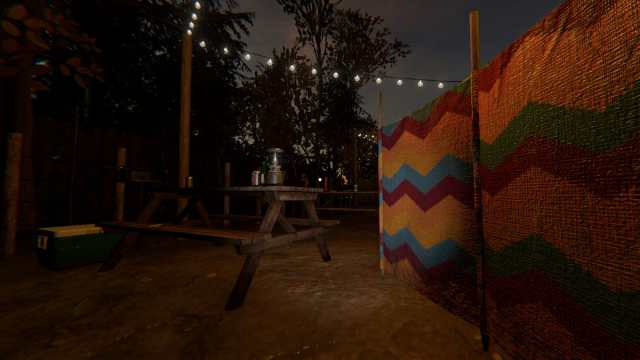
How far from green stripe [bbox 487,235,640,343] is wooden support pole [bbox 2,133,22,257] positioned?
573 cm

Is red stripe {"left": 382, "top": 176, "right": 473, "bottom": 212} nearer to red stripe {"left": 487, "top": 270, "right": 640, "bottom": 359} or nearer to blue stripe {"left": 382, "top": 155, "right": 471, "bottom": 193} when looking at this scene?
blue stripe {"left": 382, "top": 155, "right": 471, "bottom": 193}

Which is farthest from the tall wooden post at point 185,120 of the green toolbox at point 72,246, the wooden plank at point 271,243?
the wooden plank at point 271,243

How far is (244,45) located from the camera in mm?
11102

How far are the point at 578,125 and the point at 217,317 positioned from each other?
7.60 ft

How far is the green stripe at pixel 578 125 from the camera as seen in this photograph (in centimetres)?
97

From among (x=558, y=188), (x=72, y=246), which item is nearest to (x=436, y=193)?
(x=558, y=188)

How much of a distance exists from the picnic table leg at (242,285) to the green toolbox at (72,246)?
90.2 inches

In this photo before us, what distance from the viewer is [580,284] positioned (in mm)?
1132

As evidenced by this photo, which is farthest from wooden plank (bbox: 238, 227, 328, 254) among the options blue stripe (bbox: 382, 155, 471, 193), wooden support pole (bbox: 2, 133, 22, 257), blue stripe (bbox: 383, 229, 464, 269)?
wooden support pole (bbox: 2, 133, 22, 257)

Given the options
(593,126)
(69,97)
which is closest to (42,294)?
(593,126)

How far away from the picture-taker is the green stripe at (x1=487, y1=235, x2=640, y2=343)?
3.23 ft

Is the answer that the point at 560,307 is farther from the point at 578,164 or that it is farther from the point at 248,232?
the point at 248,232

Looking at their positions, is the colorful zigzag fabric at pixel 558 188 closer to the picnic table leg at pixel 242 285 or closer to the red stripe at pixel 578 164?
the red stripe at pixel 578 164

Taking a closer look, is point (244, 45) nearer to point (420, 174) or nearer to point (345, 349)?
point (420, 174)
